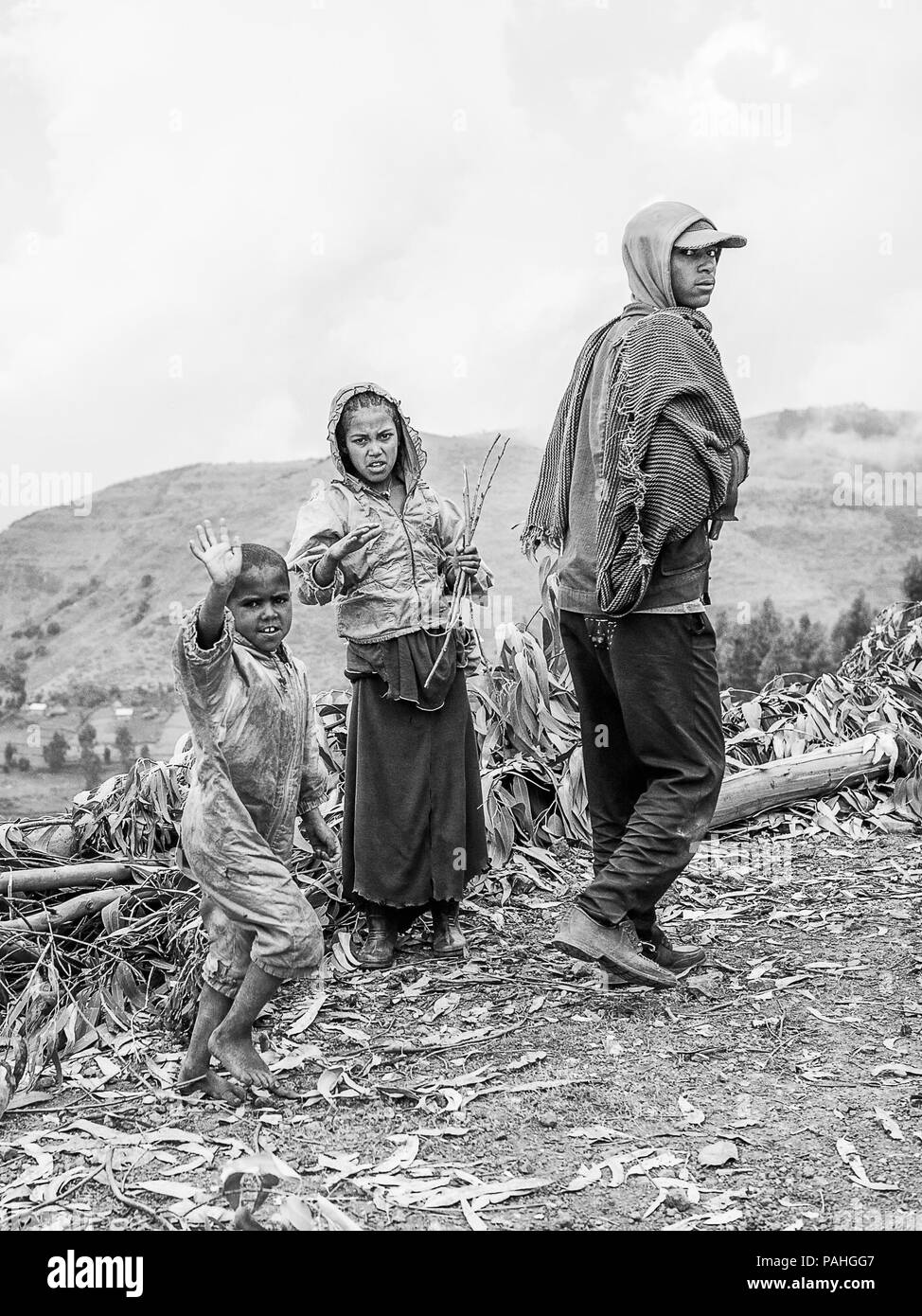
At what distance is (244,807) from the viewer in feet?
9.68

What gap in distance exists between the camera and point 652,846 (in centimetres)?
347

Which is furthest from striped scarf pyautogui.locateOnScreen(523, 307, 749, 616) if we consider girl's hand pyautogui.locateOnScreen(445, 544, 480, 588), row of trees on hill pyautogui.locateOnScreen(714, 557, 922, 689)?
row of trees on hill pyautogui.locateOnScreen(714, 557, 922, 689)

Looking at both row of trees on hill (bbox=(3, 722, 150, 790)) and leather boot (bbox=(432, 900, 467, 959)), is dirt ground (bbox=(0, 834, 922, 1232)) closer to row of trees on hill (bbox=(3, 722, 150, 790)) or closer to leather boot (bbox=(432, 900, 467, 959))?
leather boot (bbox=(432, 900, 467, 959))

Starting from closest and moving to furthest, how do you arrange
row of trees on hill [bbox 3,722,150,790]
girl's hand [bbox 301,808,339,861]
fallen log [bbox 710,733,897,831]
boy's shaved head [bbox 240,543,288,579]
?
boy's shaved head [bbox 240,543,288,579] < girl's hand [bbox 301,808,339,861] < fallen log [bbox 710,733,897,831] < row of trees on hill [bbox 3,722,150,790]

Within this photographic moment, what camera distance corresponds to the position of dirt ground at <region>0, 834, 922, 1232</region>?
2594mm

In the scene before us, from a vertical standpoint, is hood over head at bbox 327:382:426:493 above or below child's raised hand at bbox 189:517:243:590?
above

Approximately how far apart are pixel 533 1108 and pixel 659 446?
168 cm

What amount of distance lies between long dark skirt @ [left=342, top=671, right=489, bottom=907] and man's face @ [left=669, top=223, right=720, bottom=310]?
134cm

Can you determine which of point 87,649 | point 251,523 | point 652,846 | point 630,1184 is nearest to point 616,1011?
point 652,846

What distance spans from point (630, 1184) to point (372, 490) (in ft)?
6.98

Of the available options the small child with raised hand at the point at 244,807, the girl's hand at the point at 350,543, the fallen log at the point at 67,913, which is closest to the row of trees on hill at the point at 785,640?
the fallen log at the point at 67,913

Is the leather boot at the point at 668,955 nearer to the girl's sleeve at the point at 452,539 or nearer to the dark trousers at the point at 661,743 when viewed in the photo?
the dark trousers at the point at 661,743

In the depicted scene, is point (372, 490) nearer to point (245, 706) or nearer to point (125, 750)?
point (245, 706)

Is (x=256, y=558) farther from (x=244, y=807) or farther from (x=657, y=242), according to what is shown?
(x=657, y=242)
